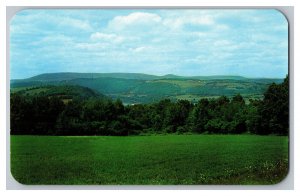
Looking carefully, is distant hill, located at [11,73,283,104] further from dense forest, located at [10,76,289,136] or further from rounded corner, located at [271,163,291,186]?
rounded corner, located at [271,163,291,186]

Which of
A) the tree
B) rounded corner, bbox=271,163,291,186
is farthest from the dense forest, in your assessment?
rounded corner, bbox=271,163,291,186

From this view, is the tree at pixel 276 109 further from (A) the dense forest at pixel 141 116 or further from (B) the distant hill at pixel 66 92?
(B) the distant hill at pixel 66 92

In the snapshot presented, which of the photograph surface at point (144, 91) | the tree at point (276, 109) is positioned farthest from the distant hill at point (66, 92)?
the tree at point (276, 109)

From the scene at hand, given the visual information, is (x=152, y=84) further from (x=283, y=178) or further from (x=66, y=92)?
(x=283, y=178)

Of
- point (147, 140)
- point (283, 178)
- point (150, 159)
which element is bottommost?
point (283, 178)

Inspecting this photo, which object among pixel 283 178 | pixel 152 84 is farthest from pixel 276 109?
pixel 152 84

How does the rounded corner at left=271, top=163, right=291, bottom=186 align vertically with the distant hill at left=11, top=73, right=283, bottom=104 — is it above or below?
below

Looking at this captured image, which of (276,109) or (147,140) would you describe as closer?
(276,109)
